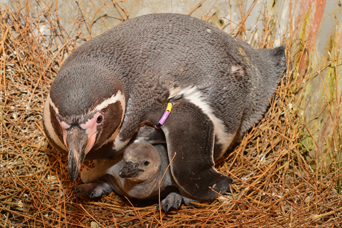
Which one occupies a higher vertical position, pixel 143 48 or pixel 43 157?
pixel 143 48

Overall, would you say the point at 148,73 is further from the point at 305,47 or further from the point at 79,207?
the point at 305,47

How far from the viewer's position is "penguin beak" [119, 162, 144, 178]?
1.76 metres

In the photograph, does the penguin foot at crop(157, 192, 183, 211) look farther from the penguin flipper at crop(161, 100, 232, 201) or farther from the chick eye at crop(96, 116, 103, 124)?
the chick eye at crop(96, 116, 103, 124)

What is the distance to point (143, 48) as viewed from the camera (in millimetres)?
1807

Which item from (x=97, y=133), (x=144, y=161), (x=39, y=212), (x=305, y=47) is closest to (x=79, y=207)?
(x=39, y=212)

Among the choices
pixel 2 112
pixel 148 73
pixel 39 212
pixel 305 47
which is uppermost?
pixel 305 47

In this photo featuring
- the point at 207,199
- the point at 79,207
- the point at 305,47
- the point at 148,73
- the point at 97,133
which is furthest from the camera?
the point at 305,47

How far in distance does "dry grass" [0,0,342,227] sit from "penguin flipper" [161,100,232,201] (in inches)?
9.6

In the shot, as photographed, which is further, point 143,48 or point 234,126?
point 234,126

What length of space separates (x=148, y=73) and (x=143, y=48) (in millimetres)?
148

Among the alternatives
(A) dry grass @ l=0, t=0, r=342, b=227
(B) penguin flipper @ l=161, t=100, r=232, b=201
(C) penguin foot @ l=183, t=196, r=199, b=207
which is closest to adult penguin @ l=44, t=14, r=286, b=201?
(B) penguin flipper @ l=161, t=100, r=232, b=201

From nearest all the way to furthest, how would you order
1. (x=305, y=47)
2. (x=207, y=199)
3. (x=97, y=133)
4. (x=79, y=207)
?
(x=97, y=133) < (x=207, y=199) < (x=79, y=207) < (x=305, y=47)

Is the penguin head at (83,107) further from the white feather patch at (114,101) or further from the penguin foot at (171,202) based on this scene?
the penguin foot at (171,202)

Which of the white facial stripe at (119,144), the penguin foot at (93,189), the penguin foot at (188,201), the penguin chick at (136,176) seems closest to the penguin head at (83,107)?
the white facial stripe at (119,144)
